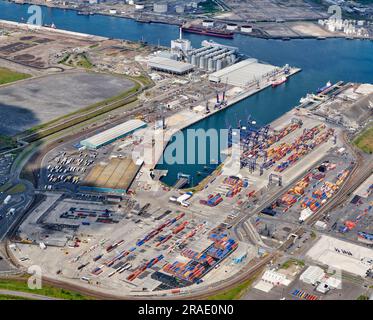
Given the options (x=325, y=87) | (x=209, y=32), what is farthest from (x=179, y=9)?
(x=325, y=87)

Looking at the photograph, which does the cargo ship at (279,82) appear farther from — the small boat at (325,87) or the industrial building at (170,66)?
the industrial building at (170,66)

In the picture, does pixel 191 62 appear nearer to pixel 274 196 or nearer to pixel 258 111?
pixel 258 111

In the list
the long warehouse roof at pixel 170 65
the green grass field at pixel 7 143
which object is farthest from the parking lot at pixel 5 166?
the long warehouse roof at pixel 170 65

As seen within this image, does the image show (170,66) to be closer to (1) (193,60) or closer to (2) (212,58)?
(1) (193,60)

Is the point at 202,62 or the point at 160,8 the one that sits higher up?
the point at 160,8

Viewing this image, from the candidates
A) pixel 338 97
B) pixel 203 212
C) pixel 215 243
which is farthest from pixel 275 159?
pixel 338 97

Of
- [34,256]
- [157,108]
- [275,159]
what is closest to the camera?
[34,256]
